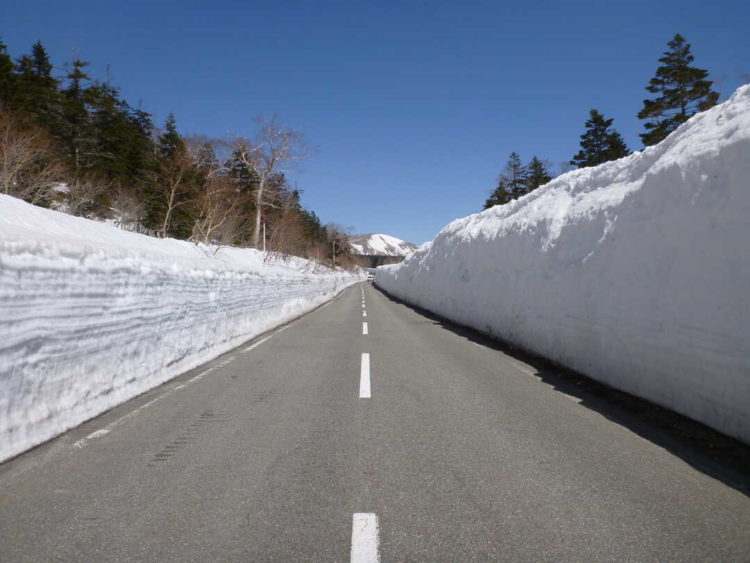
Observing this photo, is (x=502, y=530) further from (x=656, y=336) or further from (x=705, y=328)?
(x=656, y=336)

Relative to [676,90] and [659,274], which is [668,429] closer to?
[659,274]

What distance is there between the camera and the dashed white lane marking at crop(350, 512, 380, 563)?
192cm

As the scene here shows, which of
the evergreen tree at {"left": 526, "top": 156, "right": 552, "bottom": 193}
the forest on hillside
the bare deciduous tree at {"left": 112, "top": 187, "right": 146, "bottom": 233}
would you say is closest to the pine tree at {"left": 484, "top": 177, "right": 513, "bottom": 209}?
the evergreen tree at {"left": 526, "top": 156, "right": 552, "bottom": 193}

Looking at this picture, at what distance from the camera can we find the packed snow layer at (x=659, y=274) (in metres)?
3.46

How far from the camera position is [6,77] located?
97.3 ft

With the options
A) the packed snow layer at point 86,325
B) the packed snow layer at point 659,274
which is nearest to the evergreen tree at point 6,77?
the packed snow layer at point 86,325

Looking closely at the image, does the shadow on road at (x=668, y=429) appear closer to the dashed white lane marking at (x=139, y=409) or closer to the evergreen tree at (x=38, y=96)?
the dashed white lane marking at (x=139, y=409)

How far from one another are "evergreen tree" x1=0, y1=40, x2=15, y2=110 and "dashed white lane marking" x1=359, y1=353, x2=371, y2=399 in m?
34.7

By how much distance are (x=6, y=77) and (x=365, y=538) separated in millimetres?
Answer: 44093

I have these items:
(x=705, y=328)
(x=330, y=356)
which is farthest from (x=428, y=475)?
(x=330, y=356)

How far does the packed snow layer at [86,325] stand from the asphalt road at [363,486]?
237 millimetres

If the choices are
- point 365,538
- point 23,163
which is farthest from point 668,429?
point 23,163

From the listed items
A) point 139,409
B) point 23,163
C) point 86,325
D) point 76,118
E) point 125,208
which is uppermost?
point 76,118

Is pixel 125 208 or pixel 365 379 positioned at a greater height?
pixel 125 208
